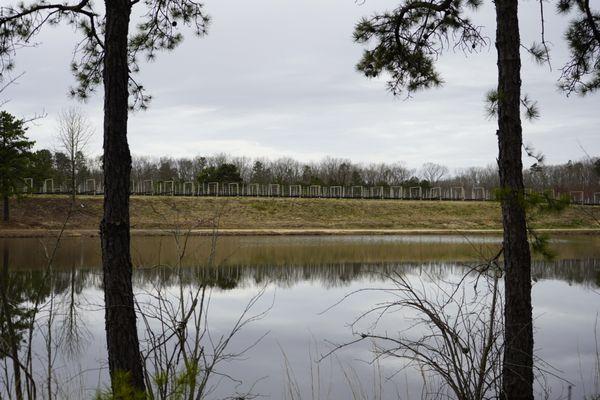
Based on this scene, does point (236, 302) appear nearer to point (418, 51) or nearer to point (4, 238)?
point (418, 51)

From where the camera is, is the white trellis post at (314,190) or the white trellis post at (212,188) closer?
the white trellis post at (212,188)

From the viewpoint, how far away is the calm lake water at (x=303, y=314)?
6363mm

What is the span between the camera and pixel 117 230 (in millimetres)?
3816

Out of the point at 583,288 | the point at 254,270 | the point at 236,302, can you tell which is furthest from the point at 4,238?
the point at 583,288

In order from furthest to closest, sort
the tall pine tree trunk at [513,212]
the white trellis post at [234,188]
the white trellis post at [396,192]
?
1. the white trellis post at [396,192]
2. the white trellis post at [234,188]
3. the tall pine tree trunk at [513,212]

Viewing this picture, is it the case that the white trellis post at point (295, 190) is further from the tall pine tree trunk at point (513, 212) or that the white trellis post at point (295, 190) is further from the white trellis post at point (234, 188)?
the tall pine tree trunk at point (513, 212)

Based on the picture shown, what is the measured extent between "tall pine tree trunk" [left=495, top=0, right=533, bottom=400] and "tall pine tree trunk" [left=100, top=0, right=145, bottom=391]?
279 cm

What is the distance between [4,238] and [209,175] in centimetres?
3030

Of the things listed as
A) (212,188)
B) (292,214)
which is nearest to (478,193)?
(292,214)

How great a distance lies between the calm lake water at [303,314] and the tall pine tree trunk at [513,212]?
0.36m

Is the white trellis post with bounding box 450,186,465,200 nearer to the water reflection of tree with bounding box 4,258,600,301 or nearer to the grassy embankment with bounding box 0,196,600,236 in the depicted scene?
the grassy embankment with bounding box 0,196,600,236

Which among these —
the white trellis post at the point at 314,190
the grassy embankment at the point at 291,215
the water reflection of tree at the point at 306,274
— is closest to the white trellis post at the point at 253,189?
the white trellis post at the point at 314,190

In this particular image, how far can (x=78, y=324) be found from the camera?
9242 millimetres

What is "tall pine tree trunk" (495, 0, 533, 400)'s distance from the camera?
14.9 feet
